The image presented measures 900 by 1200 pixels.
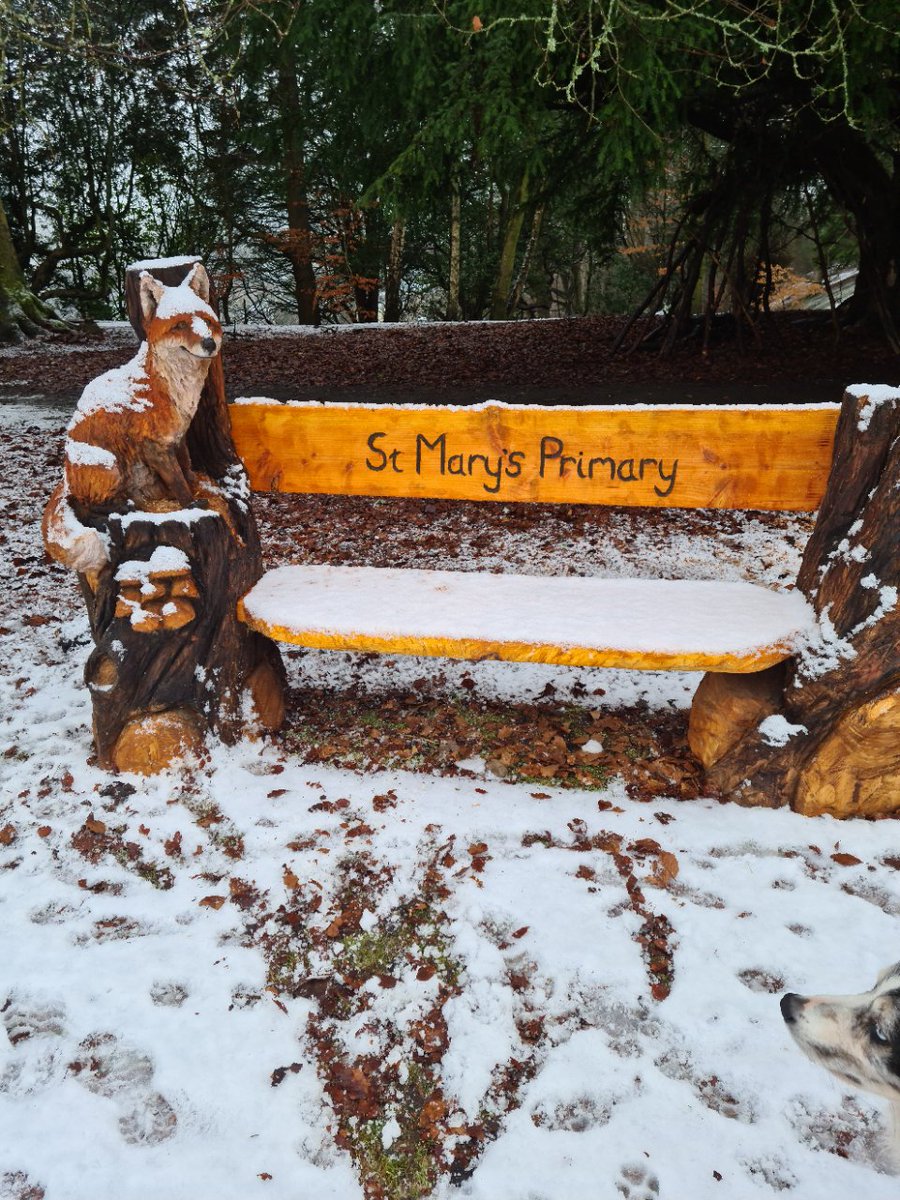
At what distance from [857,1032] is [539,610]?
164cm

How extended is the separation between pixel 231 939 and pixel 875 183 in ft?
31.7

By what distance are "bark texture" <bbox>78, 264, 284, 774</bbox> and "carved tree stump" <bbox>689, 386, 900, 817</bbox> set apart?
191cm

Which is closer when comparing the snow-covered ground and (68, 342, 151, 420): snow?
the snow-covered ground

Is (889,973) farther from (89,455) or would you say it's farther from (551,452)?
(89,455)

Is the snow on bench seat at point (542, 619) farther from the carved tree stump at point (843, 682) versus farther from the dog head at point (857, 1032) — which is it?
the dog head at point (857, 1032)

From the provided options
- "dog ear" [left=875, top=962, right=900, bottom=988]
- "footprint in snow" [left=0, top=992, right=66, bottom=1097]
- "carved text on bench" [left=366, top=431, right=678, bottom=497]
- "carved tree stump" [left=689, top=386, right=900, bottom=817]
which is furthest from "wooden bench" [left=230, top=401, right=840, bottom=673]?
"footprint in snow" [left=0, top=992, right=66, bottom=1097]

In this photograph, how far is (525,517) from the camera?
18.5 ft

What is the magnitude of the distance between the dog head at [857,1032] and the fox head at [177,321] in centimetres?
253

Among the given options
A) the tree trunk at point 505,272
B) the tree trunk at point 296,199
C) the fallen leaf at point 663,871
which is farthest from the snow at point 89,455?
the tree trunk at point 505,272

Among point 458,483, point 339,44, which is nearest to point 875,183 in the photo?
point 339,44

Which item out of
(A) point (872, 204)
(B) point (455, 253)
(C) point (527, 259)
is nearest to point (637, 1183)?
(A) point (872, 204)

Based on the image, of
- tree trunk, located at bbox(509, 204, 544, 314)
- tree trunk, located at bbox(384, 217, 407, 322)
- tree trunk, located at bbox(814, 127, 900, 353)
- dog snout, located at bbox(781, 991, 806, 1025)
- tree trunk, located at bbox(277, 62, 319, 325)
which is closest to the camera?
dog snout, located at bbox(781, 991, 806, 1025)

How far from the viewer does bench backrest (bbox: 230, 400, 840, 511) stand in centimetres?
292

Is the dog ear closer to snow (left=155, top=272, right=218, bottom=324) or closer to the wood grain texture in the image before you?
the wood grain texture
